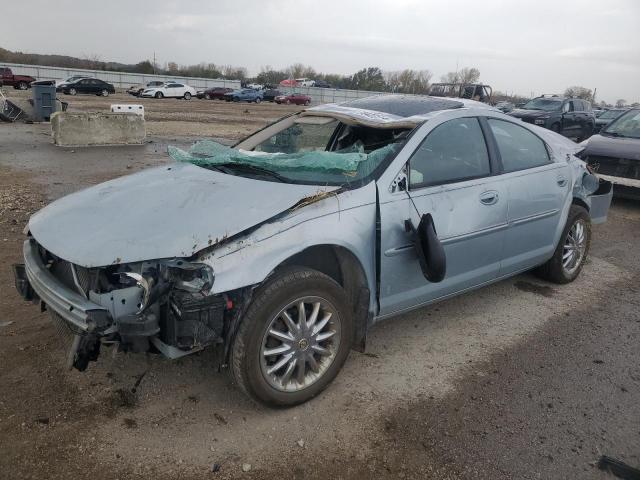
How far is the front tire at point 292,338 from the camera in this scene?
106 inches

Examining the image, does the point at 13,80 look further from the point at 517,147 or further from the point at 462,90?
the point at 517,147

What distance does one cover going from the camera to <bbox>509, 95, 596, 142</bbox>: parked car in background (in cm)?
1766

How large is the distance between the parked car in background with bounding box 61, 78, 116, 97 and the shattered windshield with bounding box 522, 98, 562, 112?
102 feet

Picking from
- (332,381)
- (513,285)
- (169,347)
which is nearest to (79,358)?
(169,347)

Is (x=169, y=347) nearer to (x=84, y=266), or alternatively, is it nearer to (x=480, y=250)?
(x=84, y=266)

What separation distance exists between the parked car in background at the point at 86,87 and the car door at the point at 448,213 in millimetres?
39219

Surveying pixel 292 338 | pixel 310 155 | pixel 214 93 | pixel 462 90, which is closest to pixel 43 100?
pixel 462 90

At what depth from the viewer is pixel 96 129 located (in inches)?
503

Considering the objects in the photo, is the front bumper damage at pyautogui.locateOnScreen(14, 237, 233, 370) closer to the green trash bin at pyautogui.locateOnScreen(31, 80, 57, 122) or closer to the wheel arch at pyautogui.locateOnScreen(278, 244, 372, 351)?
the wheel arch at pyautogui.locateOnScreen(278, 244, 372, 351)

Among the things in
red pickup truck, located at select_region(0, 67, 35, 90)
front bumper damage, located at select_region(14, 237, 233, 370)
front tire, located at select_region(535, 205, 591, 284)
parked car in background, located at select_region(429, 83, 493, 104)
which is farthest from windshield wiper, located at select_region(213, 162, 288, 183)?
red pickup truck, located at select_region(0, 67, 35, 90)

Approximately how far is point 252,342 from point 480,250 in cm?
201

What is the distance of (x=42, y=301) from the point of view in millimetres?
3018

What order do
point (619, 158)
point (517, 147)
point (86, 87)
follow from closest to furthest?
point (517, 147), point (619, 158), point (86, 87)

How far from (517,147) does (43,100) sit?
693 inches
